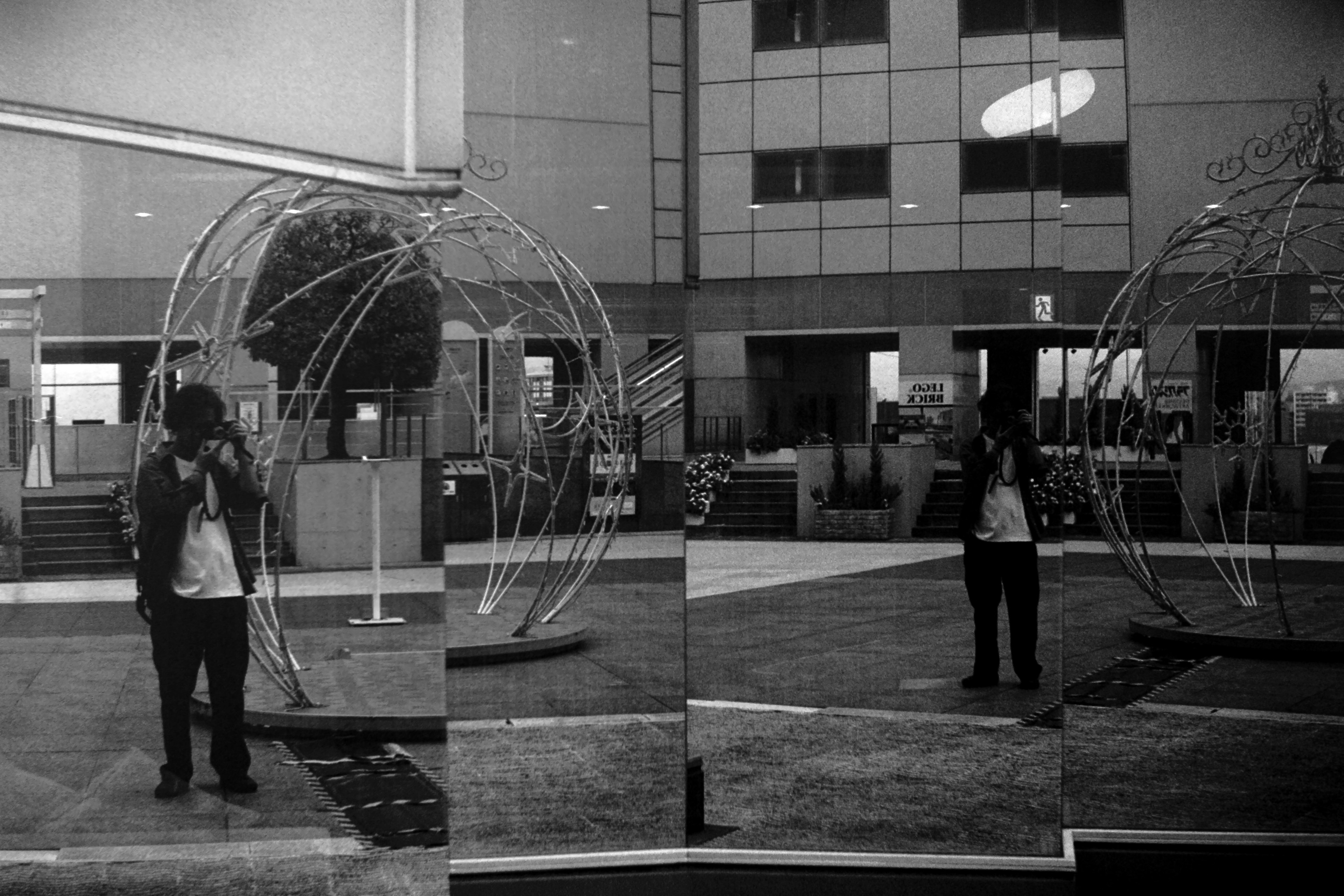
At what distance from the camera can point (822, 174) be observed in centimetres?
389

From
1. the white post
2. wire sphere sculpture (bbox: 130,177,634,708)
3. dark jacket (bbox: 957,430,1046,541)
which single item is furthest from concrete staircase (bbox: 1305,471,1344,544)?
the white post

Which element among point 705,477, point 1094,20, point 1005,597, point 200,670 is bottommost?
point 200,670

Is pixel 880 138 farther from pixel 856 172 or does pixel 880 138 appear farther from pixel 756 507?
pixel 756 507

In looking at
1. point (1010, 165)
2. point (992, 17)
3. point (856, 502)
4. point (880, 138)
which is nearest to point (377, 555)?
point (856, 502)

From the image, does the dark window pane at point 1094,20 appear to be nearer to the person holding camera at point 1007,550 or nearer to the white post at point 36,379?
the person holding camera at point 1007,550

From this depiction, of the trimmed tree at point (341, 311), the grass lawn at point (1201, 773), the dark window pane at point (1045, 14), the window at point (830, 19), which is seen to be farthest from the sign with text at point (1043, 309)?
the trimmed tree at point (341, 311)

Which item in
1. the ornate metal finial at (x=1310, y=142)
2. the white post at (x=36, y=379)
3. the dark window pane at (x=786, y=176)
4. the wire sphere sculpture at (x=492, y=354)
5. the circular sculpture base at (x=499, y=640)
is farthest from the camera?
the ornate metal finial at (x=1310, y=142)

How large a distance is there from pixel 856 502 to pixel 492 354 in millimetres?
993

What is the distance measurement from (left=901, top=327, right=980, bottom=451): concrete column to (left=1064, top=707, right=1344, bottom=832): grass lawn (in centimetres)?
117

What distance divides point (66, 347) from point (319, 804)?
1229mm

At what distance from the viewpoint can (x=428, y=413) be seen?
3535 mm

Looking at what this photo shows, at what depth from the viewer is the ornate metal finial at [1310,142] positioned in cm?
419

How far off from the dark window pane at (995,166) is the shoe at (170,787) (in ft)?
8.14

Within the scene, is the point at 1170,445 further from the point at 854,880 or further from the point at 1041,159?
the point at 854,880
